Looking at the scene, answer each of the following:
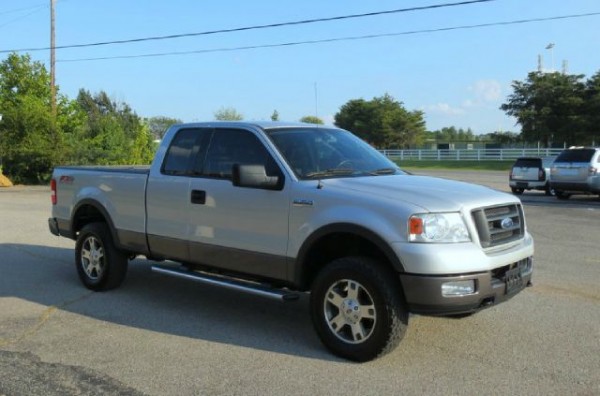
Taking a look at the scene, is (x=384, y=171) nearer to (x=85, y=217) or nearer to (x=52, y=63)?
(x=85, y=217)

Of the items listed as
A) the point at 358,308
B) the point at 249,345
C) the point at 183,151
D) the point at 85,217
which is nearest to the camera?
the point at 358,308

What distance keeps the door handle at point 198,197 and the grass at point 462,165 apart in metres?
42.1

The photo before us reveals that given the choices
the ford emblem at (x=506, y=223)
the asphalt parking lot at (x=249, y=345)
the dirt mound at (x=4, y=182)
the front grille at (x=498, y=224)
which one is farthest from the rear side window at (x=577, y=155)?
the dirt mound at (x=4, y=182)

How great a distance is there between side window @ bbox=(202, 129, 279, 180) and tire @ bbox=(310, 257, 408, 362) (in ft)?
4.21

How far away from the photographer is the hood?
471 cm

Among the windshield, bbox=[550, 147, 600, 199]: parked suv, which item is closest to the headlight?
the windshield

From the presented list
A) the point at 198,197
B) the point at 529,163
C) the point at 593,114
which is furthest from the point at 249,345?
the point at 593,114

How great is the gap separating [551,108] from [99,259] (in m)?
57.2

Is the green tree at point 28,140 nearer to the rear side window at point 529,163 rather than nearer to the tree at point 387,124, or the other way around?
the rear side window at point 529,163

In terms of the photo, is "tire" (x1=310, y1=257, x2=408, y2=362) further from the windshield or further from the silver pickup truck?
the windshield

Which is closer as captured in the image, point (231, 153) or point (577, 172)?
point (231, 153)

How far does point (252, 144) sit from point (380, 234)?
69.1 inches

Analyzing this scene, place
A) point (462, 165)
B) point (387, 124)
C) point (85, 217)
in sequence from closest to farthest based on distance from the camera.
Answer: point (85, 217)
point (462, 165)
point (387, 124)

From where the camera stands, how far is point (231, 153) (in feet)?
19.9
